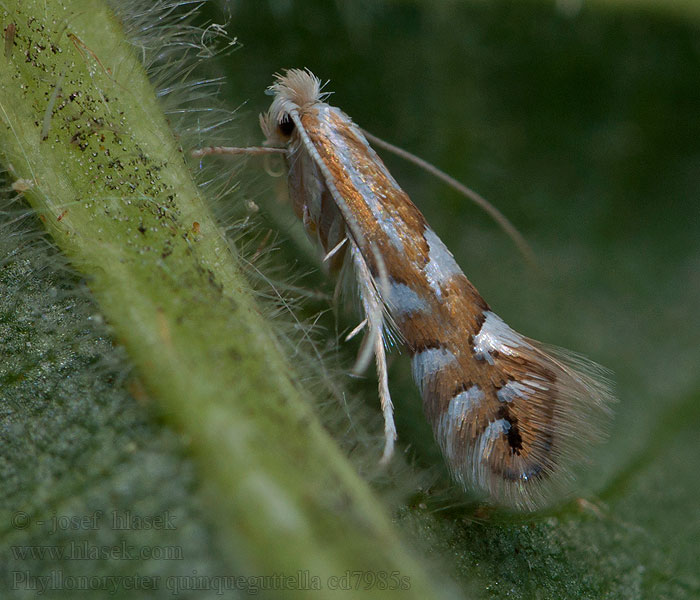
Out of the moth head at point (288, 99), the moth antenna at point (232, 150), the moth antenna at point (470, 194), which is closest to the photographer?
the moth antenna at point (232, 150)

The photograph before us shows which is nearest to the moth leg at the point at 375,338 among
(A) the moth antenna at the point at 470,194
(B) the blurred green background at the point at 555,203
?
(B) the blurred green background at the point at 555,203

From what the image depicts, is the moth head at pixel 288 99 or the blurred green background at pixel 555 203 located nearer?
the blurred green background at pixel 555 203

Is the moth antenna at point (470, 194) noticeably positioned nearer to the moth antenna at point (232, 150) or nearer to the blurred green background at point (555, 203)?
the blurred green background at point (555, 203)

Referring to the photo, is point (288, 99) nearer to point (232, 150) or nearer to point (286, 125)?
point (286, 125)

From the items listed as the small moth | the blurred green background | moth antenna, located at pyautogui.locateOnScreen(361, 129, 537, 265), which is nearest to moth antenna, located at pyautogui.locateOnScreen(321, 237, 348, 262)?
the small moth

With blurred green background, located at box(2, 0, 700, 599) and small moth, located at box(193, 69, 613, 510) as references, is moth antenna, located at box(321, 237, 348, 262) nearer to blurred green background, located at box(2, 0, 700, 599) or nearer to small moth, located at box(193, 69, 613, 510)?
small moth, located at box(193, 69, 613, 510)

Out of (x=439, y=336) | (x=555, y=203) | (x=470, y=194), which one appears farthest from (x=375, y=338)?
(x=555, y=203)
